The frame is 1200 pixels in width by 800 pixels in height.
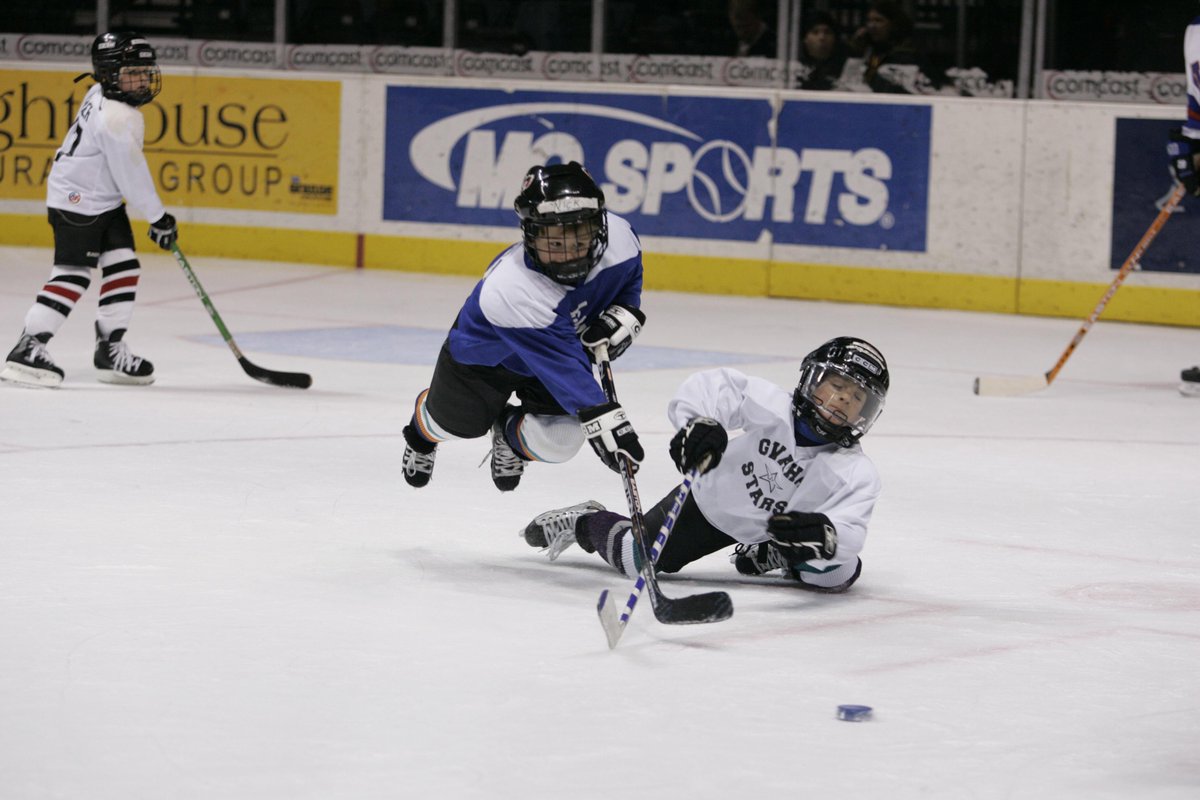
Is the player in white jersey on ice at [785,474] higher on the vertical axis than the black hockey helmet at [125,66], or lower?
lower

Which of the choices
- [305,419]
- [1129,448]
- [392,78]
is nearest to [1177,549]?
[1129,448]

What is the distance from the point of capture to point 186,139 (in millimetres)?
10867

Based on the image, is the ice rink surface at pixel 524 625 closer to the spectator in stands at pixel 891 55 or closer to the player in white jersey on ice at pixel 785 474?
the player in white jersey on ice at pixel 785 474

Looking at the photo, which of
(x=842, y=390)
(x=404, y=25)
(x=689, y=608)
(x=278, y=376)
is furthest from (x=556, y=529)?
(x=404, y=25)

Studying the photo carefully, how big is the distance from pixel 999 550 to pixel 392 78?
691cm

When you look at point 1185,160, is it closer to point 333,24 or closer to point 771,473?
point 771,473

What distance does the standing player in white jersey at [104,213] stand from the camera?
21.2 feet

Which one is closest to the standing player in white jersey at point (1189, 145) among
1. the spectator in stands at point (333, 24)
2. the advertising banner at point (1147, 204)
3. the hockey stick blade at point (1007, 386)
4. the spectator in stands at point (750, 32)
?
the hockey stick blade at point (1007, 386)

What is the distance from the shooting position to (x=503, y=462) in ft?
14.6

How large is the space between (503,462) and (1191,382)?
3.64 metres

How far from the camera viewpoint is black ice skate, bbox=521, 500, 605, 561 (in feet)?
13.3

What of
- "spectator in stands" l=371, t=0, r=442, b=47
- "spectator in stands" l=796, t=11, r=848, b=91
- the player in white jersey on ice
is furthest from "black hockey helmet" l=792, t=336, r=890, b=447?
"spectator in stands" l=371, t=0, r=442, b=47

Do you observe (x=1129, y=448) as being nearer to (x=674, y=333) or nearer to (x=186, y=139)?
(x=674, y=333)

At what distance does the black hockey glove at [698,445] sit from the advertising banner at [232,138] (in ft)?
24.7
